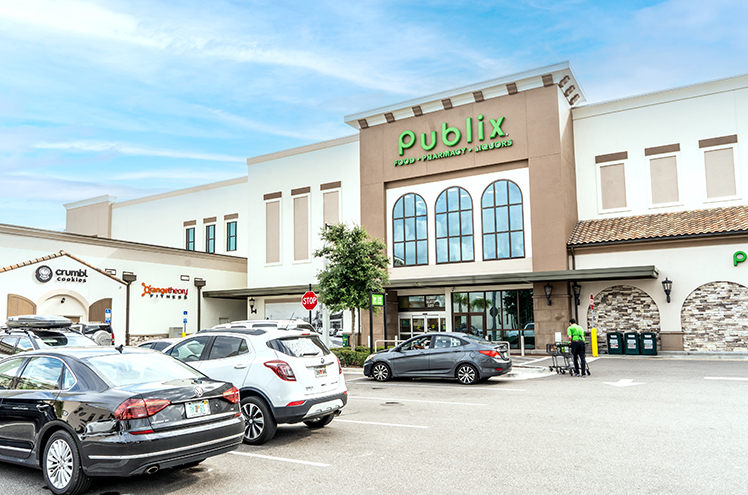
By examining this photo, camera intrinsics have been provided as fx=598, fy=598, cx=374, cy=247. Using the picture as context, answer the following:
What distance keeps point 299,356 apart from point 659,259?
20.7 m

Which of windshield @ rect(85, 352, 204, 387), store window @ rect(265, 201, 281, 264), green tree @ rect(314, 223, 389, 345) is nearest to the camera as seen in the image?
windshield @ rect(85, 352, 204, 387)

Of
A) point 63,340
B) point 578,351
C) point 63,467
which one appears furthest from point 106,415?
point 578,351

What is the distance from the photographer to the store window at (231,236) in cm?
4034

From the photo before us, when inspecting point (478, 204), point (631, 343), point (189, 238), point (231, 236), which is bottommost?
point (631, 343)

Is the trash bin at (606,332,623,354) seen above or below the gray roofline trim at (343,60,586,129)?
below

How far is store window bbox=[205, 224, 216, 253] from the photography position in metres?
41.5

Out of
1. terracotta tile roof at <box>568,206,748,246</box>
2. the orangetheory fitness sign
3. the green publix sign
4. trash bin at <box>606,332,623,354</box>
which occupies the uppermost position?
the green publix sign

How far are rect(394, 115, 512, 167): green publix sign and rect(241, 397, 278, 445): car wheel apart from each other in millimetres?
22444

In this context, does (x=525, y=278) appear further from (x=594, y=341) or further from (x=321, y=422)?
(x=321, y=422)

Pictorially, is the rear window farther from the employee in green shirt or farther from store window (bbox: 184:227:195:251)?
store window (bbox: 184:227:195:251)

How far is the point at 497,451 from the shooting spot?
7.91 metres

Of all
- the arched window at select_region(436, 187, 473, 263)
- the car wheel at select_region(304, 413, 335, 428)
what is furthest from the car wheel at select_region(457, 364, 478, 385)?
the arched window at select_region(436, 187, 473, 263)

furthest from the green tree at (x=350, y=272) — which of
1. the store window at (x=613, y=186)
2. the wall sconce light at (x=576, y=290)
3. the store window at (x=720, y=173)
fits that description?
the store window at (x=720, y=173)

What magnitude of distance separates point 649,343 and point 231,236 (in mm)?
26853
